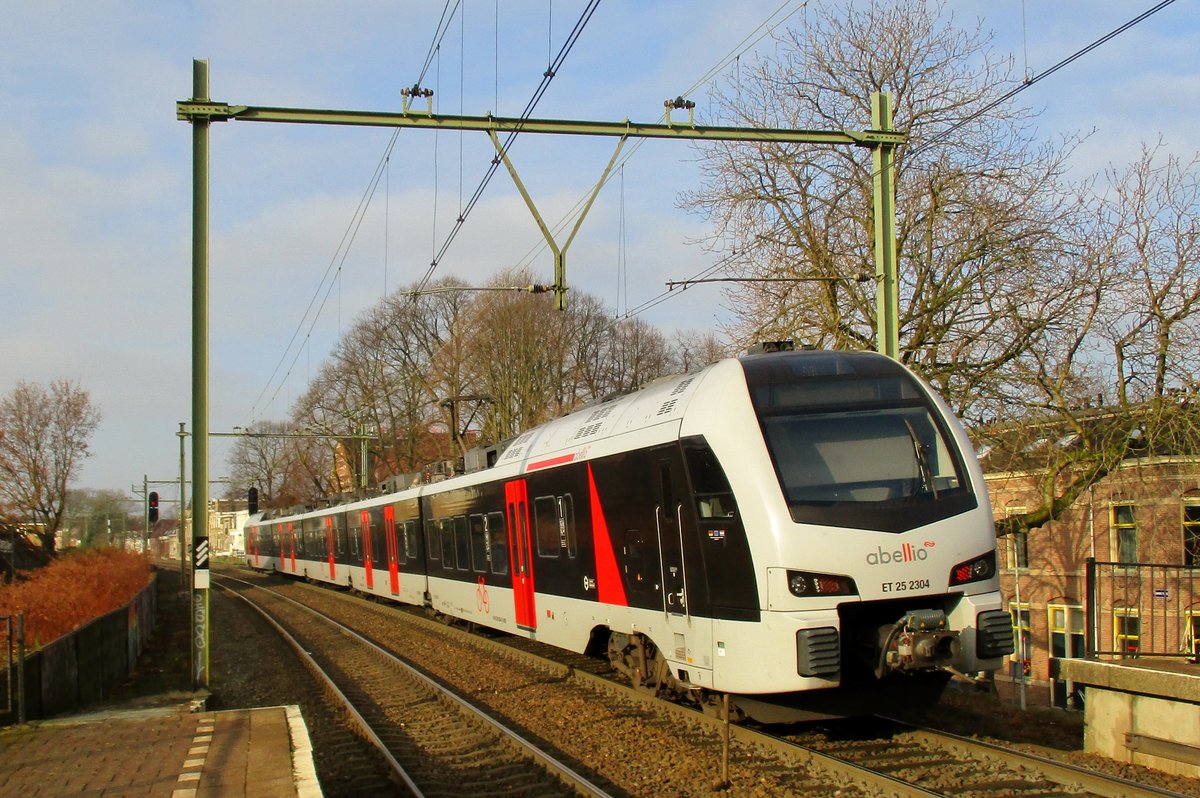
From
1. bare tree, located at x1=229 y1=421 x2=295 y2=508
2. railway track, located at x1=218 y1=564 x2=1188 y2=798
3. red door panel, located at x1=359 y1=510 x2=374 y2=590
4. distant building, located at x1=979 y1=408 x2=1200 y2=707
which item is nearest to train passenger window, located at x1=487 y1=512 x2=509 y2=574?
railway track, located at x1=218 y1=564 x2=1188 y2=798

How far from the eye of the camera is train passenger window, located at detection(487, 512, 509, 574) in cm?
1495

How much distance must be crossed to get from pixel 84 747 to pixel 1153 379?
47.7ft

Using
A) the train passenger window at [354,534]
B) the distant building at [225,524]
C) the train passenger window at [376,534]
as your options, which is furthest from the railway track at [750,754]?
the distant building at [225,524]

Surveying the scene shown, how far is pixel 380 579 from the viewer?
2620cm

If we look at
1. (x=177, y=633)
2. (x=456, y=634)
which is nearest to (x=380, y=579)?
(x=177, y=633)

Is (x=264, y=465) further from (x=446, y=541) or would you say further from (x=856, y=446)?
(x=856, y=446)

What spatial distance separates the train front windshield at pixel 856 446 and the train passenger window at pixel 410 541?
1421 cm

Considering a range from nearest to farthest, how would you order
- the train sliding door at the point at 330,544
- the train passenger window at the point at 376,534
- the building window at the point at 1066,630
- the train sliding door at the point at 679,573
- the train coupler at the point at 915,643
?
the train coupler at the point at 915,643
the train sliding door at the point at 679,573
the train passenger window at the point at 376,534
the building window at the point at 1066,630
the train sliding door at the point at 330,544

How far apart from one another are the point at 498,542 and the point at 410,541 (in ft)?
24.9

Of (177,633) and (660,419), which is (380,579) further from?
(660,419)

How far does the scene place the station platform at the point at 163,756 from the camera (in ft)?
24.7

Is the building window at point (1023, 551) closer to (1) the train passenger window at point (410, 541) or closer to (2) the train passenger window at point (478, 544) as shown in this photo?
(1) the train passenger window at point (410, 541)

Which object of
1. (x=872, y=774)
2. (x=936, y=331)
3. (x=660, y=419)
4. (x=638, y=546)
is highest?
(x=936, y=331)

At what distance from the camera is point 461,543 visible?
17.6 meters
